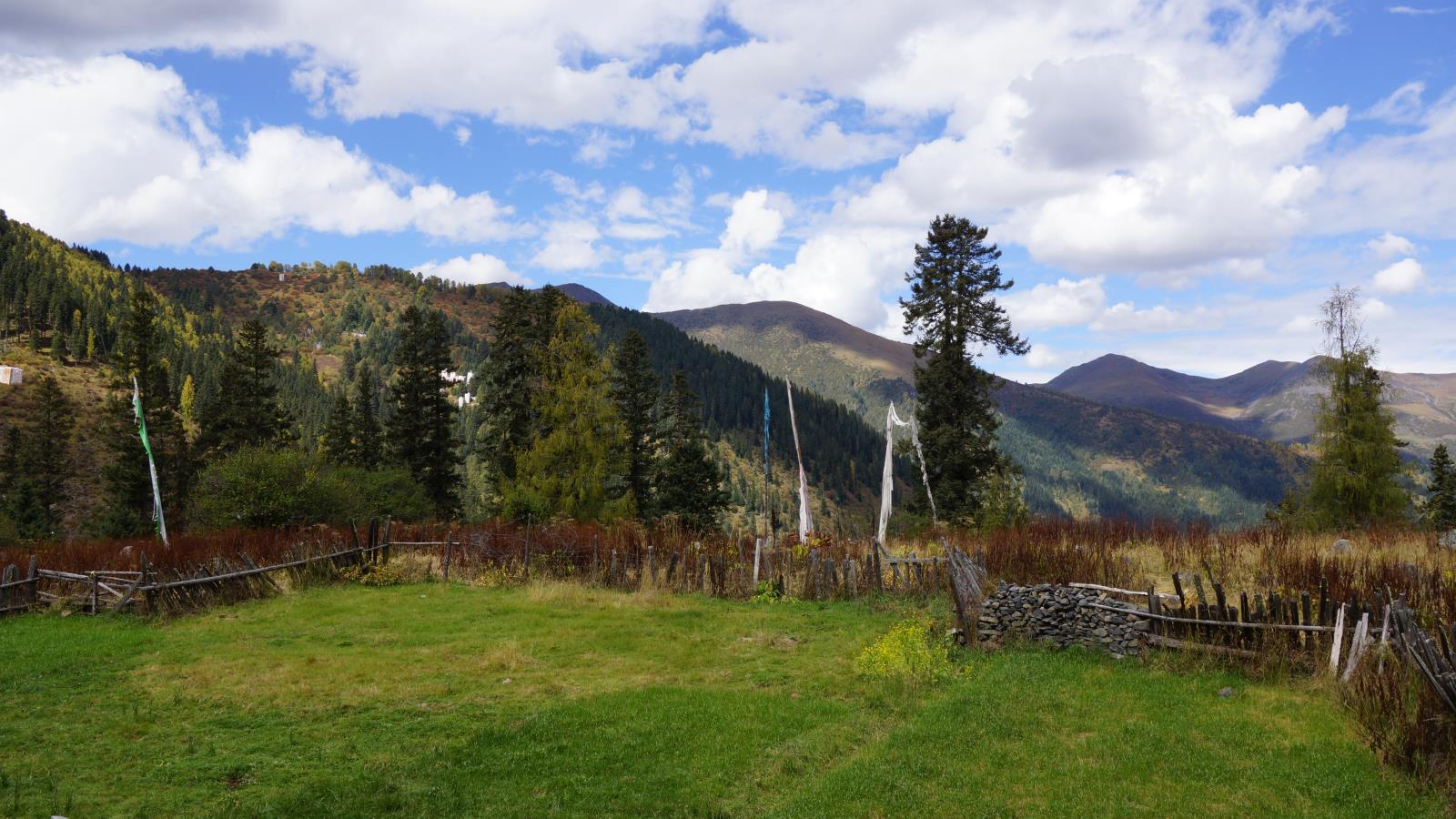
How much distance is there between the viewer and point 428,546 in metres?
24.6

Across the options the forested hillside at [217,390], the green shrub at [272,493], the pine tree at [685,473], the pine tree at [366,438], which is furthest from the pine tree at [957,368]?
the forested hillside at [217,390]

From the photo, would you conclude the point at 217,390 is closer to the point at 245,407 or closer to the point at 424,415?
the point at 245,407

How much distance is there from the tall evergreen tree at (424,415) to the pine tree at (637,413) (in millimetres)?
9642

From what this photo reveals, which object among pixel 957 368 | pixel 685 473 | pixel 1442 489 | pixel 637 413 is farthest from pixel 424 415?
pixel 1442 489

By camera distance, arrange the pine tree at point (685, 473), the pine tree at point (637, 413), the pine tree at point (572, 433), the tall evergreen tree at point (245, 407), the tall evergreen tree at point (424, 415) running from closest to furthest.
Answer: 1. the pine tree at point (572, 433)
2. the pine tree at point (685, 473)
3. the tall evergreen tree at point (424, 415)
4. the pine tree at point (637, 413)
5. the tall evergreen tree at point (245, 407)

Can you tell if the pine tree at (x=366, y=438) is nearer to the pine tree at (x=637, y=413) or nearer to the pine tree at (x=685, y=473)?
the pine tree at (x=637, y=413)

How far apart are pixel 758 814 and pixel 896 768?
5.65 feet

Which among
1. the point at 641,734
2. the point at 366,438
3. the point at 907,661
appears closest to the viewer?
the point at 641,734

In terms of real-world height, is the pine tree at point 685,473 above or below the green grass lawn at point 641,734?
above

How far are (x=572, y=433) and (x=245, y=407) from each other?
24.1m

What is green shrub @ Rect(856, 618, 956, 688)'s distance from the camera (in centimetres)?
1138

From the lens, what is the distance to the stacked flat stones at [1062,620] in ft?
39.6

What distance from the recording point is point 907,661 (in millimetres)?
11844

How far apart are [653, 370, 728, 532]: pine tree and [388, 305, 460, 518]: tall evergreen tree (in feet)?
38.9
